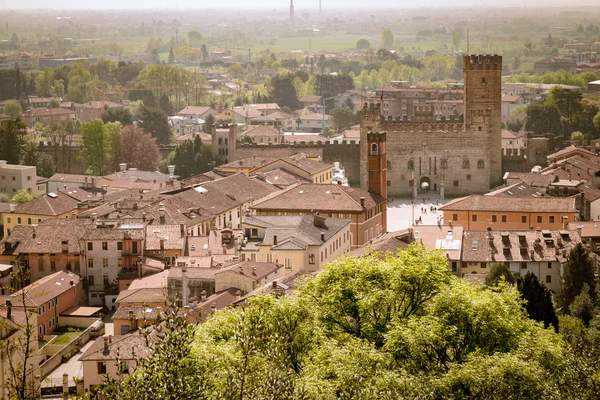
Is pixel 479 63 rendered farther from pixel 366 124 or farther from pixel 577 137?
pixel 577 137

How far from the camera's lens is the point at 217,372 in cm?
1809

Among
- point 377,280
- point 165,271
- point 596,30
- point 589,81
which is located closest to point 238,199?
point 165,271

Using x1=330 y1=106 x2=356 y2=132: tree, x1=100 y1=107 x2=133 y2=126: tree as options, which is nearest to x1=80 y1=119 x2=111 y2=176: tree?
x1=100 y1=107 x2=133 y2=126: tree

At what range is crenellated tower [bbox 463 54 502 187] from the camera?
58.4 m

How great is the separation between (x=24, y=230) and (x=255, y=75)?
101 metres

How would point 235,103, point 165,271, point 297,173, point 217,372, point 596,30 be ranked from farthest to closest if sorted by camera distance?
point 596,30 < point 235,103 < point 297,173 < point 165,271 < point 217,372

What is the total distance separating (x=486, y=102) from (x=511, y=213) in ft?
58.7

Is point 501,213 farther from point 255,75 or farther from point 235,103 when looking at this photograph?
point 255,75

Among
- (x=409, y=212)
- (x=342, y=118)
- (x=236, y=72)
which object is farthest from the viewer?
(x=236, y=72)

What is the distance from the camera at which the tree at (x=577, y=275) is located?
32531 mm

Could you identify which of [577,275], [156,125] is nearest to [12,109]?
[156,125]

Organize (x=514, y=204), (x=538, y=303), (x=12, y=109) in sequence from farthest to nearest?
(x=12, y=109), (x=514, y=204), (x=538, y=303)

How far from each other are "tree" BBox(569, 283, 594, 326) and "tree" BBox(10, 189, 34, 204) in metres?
24.3

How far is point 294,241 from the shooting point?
35.4 meters
